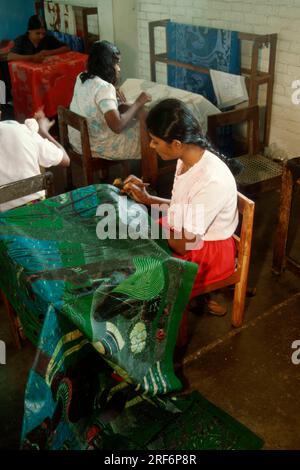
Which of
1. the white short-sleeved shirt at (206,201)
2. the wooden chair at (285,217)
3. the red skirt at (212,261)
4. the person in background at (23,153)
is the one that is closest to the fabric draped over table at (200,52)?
the wooden chair at (285,217)

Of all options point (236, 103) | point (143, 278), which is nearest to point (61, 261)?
point (143, 278)

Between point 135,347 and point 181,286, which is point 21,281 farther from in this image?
point 181,286

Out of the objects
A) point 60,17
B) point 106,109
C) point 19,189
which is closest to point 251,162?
point 106,109

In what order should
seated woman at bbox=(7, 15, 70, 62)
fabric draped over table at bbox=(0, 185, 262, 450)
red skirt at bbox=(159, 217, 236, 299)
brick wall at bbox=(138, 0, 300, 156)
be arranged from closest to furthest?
1. fabric draped over table at bbox=(0, 185, 262, 450)
2. red skirt at bbox=(159, 217, 236, 299)
3. brick wall at bbox=(138, 0, 300, 156)
4. seated woman at bbox=(7, 15, 70, 62)

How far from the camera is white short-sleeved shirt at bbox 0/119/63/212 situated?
2254 millimetres

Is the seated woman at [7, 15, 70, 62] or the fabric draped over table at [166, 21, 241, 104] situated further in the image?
the seated woman at [7, 15, 70, 62]

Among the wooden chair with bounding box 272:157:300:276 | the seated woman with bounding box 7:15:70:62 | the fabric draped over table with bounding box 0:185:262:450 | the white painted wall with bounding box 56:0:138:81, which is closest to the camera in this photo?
the fabric draped over table with bounding box 0:185:262:450

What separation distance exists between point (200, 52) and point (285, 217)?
226 cm

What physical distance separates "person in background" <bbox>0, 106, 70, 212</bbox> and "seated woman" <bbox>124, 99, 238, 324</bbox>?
0.51 m

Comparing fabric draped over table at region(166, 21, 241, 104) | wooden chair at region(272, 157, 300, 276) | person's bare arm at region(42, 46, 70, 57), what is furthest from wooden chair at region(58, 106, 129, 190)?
person's bare arm at region(42, 46, 70, 57)

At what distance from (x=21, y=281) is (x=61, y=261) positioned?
0.15 m

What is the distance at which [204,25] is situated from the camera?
4.41 metres

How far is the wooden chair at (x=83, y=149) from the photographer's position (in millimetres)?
2947

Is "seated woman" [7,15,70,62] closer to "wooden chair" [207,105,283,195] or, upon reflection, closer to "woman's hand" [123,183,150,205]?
"wooden chair" [207,105,283,195]
